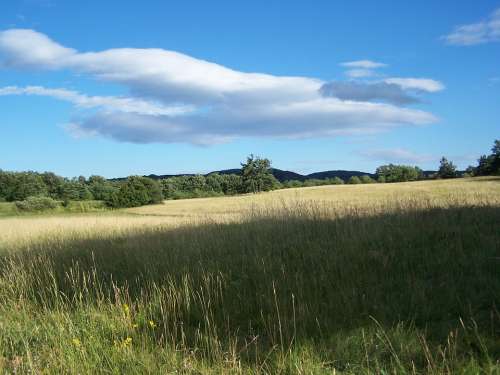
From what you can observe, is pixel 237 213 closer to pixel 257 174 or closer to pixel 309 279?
pixel 309 279

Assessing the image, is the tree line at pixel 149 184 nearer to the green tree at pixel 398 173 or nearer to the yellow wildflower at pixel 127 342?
the green tree at pixel 398 173

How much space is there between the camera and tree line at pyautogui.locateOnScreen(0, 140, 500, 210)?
256 feet

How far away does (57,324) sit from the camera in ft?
15.8

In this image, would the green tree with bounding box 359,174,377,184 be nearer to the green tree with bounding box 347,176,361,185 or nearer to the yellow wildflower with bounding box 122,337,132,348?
the green tree with bounding box 347,176,361,185

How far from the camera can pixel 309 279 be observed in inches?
227

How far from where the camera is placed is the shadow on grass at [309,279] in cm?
441

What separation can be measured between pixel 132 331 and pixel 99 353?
17.8 inches

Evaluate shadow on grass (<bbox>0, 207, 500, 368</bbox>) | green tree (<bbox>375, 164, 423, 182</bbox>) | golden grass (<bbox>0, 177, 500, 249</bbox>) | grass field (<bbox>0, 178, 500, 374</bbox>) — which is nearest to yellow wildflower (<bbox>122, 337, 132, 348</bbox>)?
grass field (<bbox>0, 178, 500, 374</bbox>)

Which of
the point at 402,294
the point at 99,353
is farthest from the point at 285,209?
the point at 99,353

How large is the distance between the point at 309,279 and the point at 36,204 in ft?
256

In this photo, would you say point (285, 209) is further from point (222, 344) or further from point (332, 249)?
point (222, 344)

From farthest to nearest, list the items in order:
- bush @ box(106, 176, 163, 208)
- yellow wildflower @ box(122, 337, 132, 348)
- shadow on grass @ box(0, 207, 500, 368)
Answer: bush @ box(106, 176, 163, 208) → shadow on grass @ box(0, 207, 500, 368) → yellow wildflower @ box(122, 337, 132, 348)

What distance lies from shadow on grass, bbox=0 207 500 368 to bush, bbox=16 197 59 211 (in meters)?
71.2

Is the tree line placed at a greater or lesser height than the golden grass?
greater
